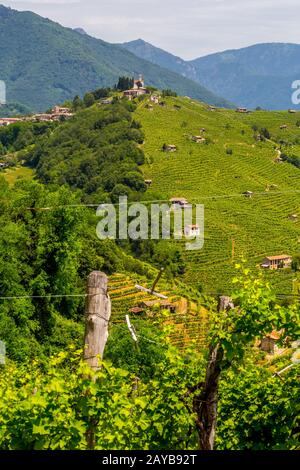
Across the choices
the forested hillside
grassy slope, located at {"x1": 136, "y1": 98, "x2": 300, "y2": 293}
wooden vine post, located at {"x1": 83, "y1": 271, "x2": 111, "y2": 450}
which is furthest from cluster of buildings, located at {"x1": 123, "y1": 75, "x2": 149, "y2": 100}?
wooden vine post, located at {"x1": 83, "y1": 271, "x2": 111, "y2": 450}

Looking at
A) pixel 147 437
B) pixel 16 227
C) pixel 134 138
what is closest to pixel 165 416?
pixel 147 437

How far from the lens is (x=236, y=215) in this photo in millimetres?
79562

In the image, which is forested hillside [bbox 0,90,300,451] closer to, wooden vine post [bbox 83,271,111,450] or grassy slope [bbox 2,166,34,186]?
wooden vine post [bbox 83,271,111,450]

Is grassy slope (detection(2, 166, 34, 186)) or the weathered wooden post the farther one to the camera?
grassy slope (detection(2, 166, 34, 186))

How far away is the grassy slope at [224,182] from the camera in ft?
221

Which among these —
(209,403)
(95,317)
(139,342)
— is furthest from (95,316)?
(139,342)

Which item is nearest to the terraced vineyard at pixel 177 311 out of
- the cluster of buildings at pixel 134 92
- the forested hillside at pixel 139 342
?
the forested hillside at pixel 139 342

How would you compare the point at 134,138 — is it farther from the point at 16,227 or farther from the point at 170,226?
the point at 16,227

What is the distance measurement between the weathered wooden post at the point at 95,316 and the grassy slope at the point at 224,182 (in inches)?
1875

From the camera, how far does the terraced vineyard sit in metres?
36.3

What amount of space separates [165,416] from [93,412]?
0.97 meters

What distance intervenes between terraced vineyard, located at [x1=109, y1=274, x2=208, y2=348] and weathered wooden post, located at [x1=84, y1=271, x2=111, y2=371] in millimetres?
27986

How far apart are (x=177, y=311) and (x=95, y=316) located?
35035 mm

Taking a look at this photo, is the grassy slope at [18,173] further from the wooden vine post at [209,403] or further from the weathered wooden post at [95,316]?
the wooden vine post at [209,403]
